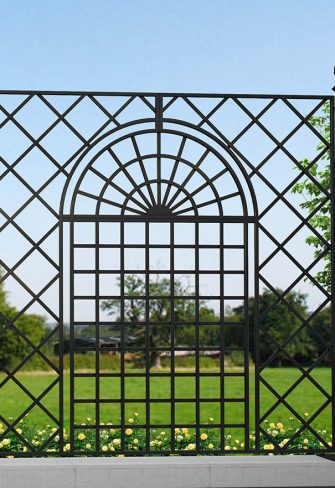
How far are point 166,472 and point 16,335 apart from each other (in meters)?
10.7

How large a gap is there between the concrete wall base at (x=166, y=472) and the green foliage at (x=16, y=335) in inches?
402

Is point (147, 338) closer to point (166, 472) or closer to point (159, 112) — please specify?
point (166, 472)

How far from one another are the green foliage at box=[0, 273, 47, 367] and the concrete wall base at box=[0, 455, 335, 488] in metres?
10.2

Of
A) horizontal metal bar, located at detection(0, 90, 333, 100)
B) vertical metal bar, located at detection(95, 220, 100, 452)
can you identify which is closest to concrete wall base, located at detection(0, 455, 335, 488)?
vertical metal bar, located at detection(95, 220, 100, 452)

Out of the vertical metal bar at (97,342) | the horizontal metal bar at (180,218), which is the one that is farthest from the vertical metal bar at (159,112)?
the vertical metal bar at (97,342)

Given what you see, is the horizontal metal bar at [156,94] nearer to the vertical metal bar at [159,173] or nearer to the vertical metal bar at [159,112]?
the vertical metal bar at [159,112]

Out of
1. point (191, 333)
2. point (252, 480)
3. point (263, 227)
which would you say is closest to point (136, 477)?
point (252, 480)

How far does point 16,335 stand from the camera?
51.5 feet

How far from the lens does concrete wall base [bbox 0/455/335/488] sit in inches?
215

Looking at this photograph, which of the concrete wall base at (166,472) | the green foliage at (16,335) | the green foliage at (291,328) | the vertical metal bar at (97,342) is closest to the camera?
the concrete wall base at (166,472)

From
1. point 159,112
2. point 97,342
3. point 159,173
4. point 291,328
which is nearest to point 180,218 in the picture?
point 159,173

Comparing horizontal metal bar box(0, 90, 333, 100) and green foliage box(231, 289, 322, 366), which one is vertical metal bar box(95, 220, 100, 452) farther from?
green foliage box(231, 289, 322, 366)

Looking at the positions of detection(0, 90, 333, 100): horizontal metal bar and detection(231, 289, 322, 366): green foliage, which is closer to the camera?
detection(0, 90, 333, 100): horizontal metal bar

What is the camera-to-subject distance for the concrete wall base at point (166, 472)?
5465mm
